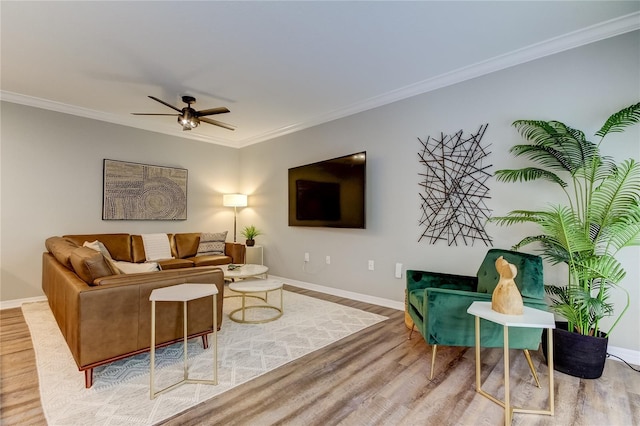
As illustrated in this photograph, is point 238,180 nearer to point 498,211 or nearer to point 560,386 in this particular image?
point 498,211

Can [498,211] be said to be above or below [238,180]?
below

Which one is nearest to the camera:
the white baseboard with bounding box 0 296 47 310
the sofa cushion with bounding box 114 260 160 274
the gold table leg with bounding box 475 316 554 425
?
the gold table leg with bounding box 475 316 554 425

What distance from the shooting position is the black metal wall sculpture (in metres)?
3.05

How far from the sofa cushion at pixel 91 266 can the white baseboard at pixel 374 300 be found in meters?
2.87

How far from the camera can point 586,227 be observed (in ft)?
7.16

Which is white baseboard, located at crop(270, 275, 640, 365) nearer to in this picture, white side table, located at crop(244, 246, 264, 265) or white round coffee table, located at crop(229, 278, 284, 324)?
white side table, located at crop(244, 246, 264, 265)

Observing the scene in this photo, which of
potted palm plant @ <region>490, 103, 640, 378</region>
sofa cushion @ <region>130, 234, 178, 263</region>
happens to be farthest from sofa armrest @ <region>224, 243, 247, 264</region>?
potted palm plant @ <region>490, 103, 640, 378</region>

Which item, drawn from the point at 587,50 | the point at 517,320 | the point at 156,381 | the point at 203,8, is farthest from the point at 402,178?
the point at 156,381

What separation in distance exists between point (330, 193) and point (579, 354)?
3.00m

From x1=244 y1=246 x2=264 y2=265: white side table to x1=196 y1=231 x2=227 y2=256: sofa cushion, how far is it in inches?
17.3

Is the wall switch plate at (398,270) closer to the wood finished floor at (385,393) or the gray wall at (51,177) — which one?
the wood finished floor at (385,393)

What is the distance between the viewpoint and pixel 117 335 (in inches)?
77.6

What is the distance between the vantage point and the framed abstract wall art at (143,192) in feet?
14.8

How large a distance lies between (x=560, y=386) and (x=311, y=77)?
11.3ft
